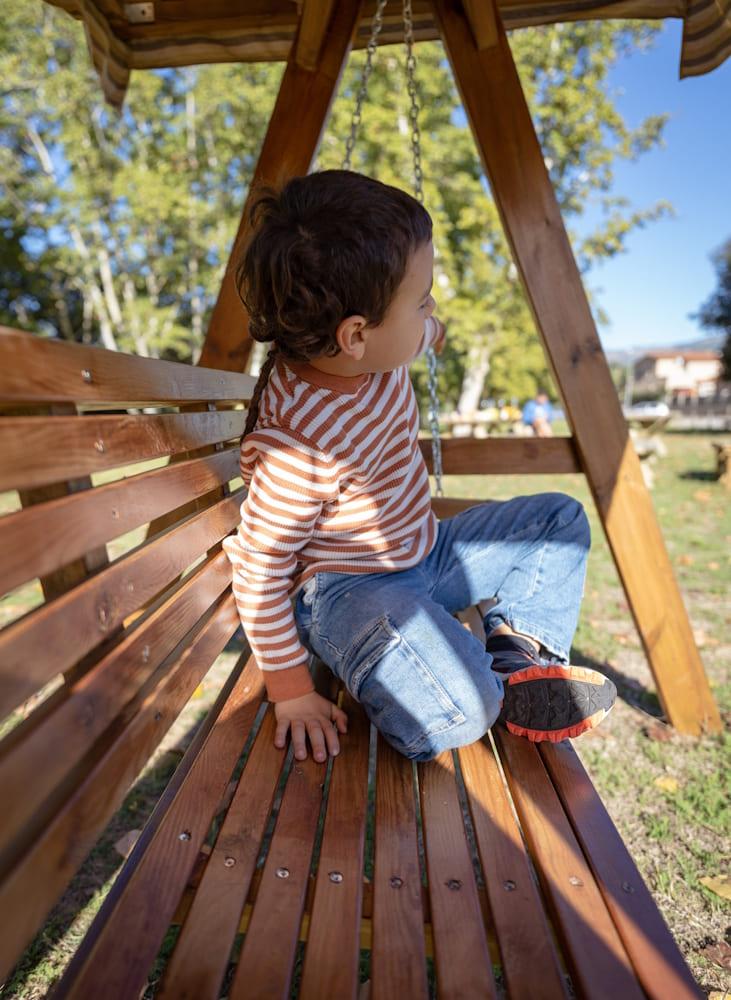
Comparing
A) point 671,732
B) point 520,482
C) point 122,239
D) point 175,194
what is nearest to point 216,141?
point 175,194

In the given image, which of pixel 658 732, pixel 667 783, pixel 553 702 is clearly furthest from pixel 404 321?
pixel 658 732

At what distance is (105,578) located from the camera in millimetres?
1211

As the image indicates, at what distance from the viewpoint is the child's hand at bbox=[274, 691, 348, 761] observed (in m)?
1.66

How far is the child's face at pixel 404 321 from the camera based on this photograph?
5.52ft

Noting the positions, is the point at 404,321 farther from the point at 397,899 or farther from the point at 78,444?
the point at 397,899

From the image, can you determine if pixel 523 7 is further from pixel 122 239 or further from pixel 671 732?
pixel 122 239

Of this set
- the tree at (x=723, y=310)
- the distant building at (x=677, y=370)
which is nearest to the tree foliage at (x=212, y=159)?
A: the tree at (x=723, y=310)

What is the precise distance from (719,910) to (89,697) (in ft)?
6.11

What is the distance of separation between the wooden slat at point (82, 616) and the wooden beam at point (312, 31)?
2104mm

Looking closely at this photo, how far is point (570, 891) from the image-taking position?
4.03ft

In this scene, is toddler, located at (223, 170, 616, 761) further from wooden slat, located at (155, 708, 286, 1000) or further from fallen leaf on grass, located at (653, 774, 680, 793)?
fallen leaf on grass, located at (653, 774, 680, 793)

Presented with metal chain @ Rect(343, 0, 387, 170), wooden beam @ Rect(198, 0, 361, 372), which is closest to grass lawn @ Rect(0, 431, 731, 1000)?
wooden beam @ Rect(198, 0, 361, 372)

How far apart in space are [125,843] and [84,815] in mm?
1382

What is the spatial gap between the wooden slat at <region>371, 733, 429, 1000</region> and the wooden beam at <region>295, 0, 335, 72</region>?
8.68 feet
